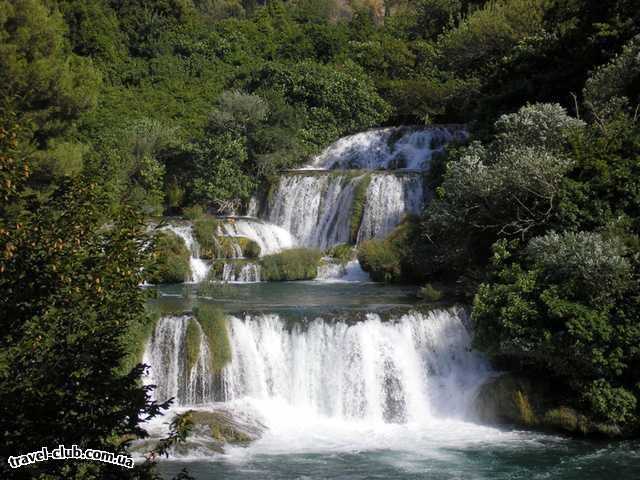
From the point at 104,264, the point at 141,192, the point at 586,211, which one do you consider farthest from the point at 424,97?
the point at 104,264

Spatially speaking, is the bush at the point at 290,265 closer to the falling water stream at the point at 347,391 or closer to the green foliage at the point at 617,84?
the falling water stream at the point at 347,391

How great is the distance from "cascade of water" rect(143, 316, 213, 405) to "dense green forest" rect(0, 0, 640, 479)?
258 cm

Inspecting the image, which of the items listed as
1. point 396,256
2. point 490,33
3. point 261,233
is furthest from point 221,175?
point 490,33

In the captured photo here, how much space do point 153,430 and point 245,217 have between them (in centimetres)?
1553

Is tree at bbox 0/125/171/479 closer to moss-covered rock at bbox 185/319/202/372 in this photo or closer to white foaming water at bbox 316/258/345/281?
moss-covered rock at bbox 185/319/202/372

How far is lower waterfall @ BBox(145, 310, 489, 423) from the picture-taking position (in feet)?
50.3

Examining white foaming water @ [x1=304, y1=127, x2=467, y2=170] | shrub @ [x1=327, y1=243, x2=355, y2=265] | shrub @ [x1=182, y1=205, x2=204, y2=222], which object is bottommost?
shrub @ [x1=327, y1=243, x2=355, y2=265]

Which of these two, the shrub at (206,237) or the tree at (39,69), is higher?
the tree at (39,69)

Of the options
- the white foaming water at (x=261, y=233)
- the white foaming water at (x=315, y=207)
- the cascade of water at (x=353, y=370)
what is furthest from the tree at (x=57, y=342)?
the white foaming water at (x=315, y=207)

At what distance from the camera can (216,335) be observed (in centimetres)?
1556

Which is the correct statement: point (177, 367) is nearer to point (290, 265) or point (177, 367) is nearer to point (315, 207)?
point (290, 265)

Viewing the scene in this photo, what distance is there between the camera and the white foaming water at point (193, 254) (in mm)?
23188

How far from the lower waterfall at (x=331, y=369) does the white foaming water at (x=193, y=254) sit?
24.1ft

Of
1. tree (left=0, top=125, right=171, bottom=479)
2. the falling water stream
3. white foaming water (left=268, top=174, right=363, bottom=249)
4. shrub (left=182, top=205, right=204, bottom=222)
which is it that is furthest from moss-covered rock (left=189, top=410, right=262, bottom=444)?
white foaming water (left=268, top=174, right=363, bottom=249)
